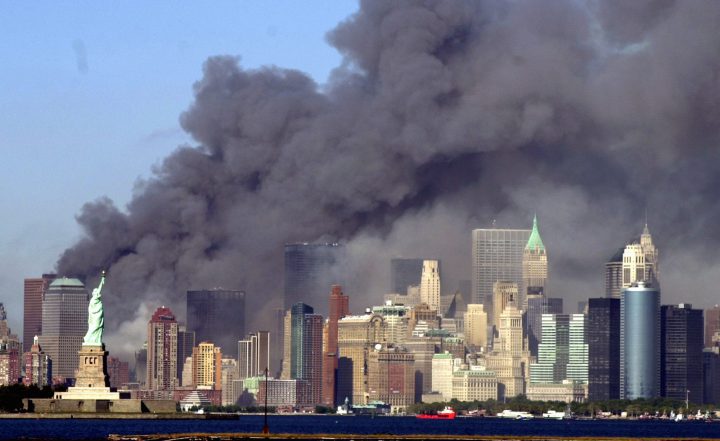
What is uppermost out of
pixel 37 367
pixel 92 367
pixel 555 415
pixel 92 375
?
pixel 92 367

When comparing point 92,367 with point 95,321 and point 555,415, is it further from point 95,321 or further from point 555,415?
point 555,415

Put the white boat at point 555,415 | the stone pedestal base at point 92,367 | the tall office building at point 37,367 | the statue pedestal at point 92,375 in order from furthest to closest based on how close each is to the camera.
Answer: the white boat at point 555,415 → the tall office building at point 37,367 → the stone pedestal base at point 92,367 → the statue pedestal at point 92,375

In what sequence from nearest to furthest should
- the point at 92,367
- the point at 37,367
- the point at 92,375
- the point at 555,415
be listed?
the point at 92,367 < the point at 92,375 < the point at 37,367 < the point at 555,415

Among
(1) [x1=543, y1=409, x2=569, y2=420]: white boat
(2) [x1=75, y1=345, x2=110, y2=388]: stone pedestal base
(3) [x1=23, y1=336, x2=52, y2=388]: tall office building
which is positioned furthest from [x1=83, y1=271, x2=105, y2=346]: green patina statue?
(1) [x1=543, y1=409, x2=569, y2=420]: white boat

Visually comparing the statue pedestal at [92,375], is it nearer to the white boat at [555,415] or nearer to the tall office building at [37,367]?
the tall office building at [37,367]

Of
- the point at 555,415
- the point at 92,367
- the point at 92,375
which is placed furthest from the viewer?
the point at 555,415

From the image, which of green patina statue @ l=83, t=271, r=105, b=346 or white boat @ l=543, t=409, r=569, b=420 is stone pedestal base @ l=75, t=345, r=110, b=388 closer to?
green patina statue @ l=83, t=271, r=105, b=346

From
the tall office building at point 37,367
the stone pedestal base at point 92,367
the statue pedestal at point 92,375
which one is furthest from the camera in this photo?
the tall office building at point 37,367

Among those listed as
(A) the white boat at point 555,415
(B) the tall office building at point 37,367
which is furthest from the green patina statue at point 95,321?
(A) the white boat at point 555,415

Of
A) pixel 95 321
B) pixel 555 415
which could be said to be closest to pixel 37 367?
pixel 555 415

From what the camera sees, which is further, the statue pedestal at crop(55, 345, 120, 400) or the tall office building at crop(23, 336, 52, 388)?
the tall office building at crop(23, 336, 52, 388)

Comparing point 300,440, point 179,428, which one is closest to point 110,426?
point 179,428

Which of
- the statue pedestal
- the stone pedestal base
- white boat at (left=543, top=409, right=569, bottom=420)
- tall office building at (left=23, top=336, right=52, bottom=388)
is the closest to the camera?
the statue pedestal
